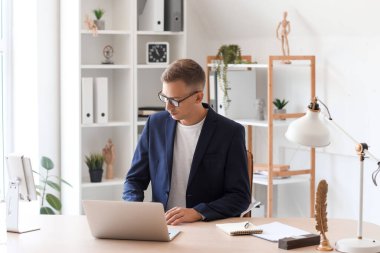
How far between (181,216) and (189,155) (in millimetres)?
415

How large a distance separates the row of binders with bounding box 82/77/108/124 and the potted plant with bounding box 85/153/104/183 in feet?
0.91

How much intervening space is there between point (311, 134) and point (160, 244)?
712 millimetres

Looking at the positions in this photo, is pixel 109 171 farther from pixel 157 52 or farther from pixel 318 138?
pixel 318 138

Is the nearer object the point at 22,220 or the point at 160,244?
the point at 160,244

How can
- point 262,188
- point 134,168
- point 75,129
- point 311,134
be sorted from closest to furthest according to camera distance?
point 311,134, point 134,168, point 75,129, point 262,188

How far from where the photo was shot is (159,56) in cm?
536

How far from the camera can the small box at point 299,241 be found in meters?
2.79

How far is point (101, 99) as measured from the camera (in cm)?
511

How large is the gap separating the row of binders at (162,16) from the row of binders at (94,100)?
549 millimetres

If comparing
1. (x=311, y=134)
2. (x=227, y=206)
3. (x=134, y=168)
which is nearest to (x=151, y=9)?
(x=134, y=168)

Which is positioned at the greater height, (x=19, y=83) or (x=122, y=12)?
(x=122, y=12)

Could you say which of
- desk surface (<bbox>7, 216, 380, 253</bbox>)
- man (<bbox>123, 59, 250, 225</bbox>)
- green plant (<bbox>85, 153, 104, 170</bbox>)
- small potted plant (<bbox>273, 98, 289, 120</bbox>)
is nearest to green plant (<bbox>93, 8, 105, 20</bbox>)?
green plant (<bbox>85, 153, 104, 170</bbox>)

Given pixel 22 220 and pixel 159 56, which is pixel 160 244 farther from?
pixel 159 56

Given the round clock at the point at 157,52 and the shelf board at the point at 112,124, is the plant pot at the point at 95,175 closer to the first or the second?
the shelf board at the point at 112,124
